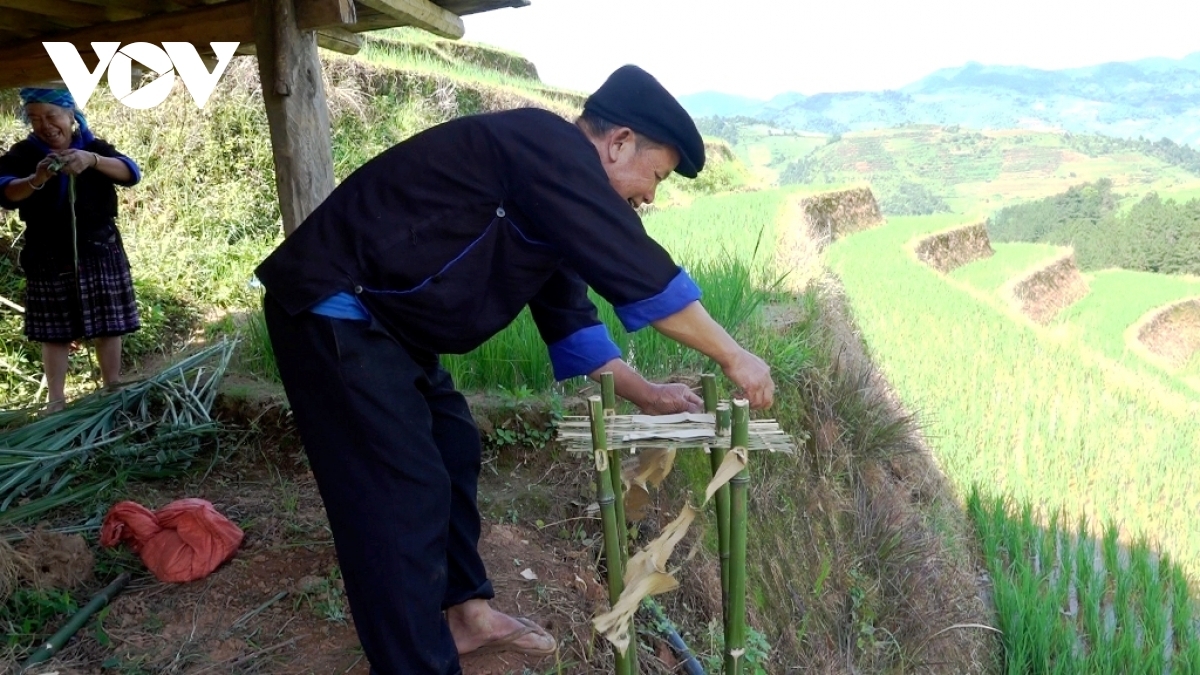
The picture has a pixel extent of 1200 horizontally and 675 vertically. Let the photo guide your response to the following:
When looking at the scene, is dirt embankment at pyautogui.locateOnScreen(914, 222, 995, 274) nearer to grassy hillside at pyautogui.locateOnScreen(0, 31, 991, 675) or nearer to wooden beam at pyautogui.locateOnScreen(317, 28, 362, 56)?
grassy hillside at pyautogui.locateOnScreen(0, 31, 991, 675)

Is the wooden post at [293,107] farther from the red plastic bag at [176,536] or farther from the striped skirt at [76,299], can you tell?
the striped skirt at [76,299]

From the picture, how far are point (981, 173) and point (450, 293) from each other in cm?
5401

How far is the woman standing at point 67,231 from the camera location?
3.08 metres

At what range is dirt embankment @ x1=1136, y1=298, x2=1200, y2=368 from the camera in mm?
15852

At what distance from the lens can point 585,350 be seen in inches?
68.9

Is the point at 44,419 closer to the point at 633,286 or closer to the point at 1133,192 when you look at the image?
the point at 633,286

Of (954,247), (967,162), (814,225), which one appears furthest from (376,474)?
(967,162)

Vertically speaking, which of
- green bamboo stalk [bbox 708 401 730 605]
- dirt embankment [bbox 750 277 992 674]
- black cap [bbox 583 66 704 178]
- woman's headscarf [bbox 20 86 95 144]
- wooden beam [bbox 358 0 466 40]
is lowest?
dirt embankment [bbox 750 277 992 674]

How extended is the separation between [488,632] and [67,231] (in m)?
2.54

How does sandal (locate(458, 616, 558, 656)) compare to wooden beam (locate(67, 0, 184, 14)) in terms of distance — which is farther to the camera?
wooden beam (locate(67, 0, 184, 14))

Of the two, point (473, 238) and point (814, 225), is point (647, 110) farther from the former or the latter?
point (814, 225)

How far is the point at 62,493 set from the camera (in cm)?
254

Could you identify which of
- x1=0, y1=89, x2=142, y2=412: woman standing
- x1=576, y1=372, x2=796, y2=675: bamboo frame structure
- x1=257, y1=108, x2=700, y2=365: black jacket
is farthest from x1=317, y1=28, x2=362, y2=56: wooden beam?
x1=576, y1=372, x2=796, y2=675: bamboo frame structure

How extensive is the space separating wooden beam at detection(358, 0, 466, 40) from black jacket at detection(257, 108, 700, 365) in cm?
153
